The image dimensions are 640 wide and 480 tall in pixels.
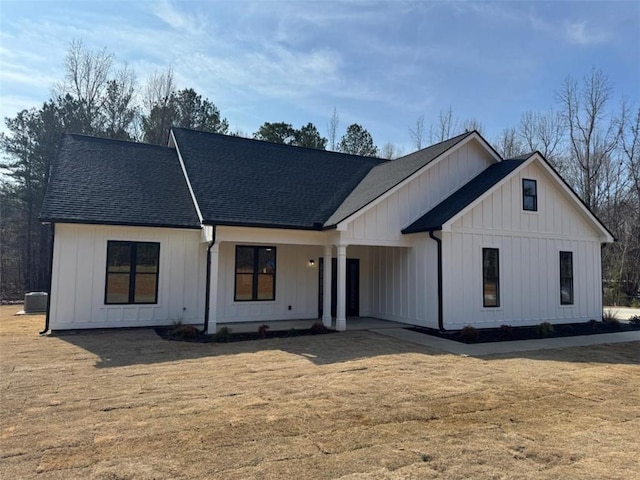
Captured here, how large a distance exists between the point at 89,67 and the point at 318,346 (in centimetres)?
2737

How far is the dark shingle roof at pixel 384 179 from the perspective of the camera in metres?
12.2

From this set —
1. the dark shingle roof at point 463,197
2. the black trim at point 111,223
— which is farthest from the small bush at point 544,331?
Result: the black trim at point 111,223

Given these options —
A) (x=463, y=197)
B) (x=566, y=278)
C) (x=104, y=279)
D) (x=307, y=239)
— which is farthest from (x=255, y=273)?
(x=566, y=278)

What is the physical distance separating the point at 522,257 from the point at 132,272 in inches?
453

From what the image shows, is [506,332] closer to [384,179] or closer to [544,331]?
[544,331]

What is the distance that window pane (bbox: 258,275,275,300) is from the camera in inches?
517

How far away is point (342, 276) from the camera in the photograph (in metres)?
11.5

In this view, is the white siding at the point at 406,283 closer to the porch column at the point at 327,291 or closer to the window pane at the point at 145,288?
the porch column at the point at 327,291

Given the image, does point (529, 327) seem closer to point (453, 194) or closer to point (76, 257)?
point (453, 194)

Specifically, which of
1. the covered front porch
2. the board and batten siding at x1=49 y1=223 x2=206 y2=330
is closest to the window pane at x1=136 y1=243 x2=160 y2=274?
the board and batten siding at x1=49 y1=223 x2=206 y2=330

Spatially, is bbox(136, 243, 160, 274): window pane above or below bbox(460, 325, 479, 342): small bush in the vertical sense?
above

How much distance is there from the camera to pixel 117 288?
11438mm

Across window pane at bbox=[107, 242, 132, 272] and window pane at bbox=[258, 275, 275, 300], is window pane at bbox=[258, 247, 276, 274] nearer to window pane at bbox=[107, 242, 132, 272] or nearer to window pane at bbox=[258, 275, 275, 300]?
window pane at bbox=[258, 275, 275, 300]

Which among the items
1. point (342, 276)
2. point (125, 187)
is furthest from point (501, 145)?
point (125, 187)
